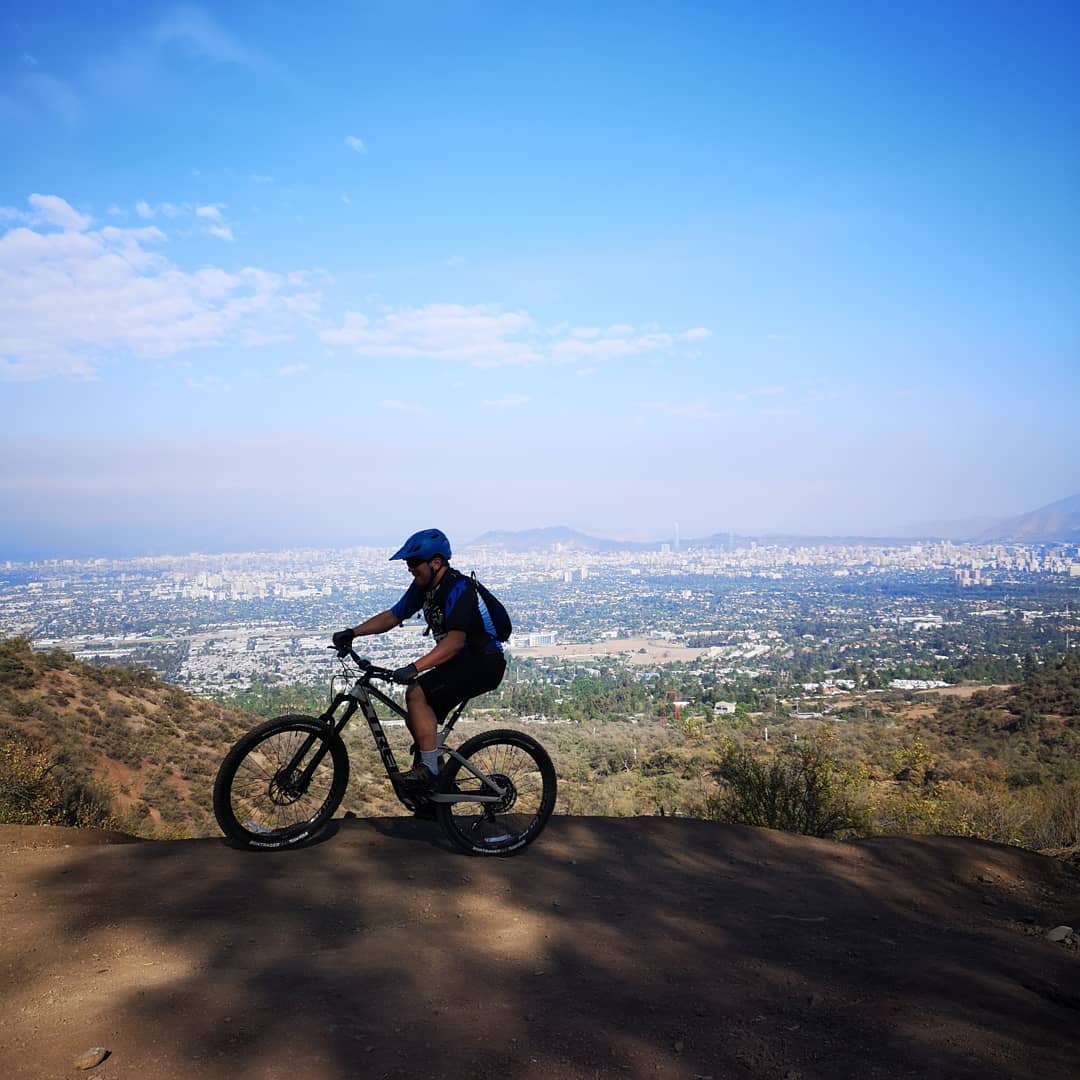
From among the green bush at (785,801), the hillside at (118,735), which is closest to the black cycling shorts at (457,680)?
the green bush at (785,801)

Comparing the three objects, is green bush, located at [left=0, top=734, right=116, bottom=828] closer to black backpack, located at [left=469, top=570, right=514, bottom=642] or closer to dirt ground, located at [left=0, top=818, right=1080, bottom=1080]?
dirt ground, located at [left=0, top=818, right=1080, bottom=1080]

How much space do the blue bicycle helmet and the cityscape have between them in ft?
62.9

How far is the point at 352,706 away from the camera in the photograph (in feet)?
20.9

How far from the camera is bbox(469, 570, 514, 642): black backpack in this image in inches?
247

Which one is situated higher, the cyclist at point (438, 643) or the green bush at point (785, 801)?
the cyclist at point (438, 643)

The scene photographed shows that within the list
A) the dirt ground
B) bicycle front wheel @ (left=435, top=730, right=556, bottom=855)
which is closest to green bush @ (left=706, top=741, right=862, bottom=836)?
the dirt ground

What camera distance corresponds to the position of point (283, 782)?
6207 millimetres

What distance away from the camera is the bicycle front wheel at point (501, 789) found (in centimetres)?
639

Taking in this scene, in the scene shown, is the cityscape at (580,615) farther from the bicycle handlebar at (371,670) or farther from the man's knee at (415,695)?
the man's knee at (415,695)

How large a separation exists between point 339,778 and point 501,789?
1.37 m

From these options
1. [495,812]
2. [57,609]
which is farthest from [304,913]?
[57,609]

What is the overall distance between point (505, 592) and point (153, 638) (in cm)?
5672

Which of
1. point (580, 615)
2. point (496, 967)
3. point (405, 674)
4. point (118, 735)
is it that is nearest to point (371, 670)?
point (405, 674)

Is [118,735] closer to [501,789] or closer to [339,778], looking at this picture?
[339,778]
